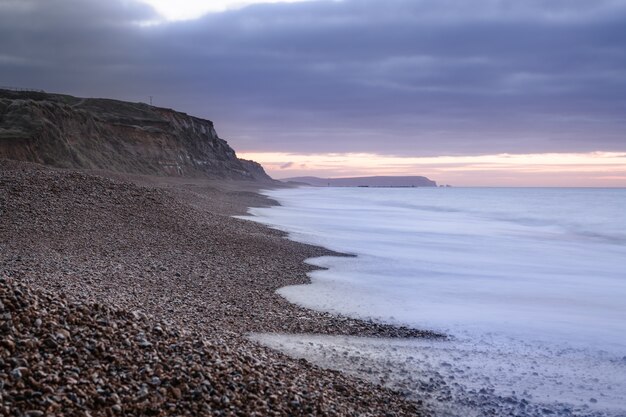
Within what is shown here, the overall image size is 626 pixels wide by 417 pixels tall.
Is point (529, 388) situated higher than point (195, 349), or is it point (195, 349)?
point (195, 349)

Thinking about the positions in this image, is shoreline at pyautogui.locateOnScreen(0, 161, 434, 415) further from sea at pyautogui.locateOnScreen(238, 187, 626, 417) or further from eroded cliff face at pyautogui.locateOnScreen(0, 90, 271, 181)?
eroded cliff face at pyautogui.locateOnScreen(0, 90, 271, 181)

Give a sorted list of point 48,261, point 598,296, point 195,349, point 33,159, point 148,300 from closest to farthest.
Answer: point 195,349 < point 148,300 < point 48,261 < point 598,296 < point 33,159

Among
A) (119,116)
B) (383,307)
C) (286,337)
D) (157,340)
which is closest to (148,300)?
(286,337)

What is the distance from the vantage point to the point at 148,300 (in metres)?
9.59

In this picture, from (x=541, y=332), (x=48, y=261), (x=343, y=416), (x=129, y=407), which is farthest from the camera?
(x=48, y=261)

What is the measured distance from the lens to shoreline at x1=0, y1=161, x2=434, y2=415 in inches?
288

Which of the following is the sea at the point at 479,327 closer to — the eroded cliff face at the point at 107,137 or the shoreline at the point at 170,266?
the shoreline at the point at 170,266

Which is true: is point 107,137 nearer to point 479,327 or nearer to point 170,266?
point 170,266

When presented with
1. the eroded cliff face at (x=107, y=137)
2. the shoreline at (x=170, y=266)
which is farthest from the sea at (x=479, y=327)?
the eroded cliff face at (x=107, y=137)

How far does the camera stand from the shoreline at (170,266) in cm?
731

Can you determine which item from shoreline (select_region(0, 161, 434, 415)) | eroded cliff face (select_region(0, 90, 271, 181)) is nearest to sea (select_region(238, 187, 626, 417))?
shoreline (select_region(0, 161, 434, 415))

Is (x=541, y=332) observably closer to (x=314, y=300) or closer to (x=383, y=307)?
(x=383, y=307)

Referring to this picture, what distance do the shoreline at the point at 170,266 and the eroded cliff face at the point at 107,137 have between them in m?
25.3

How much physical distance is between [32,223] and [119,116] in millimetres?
69246
